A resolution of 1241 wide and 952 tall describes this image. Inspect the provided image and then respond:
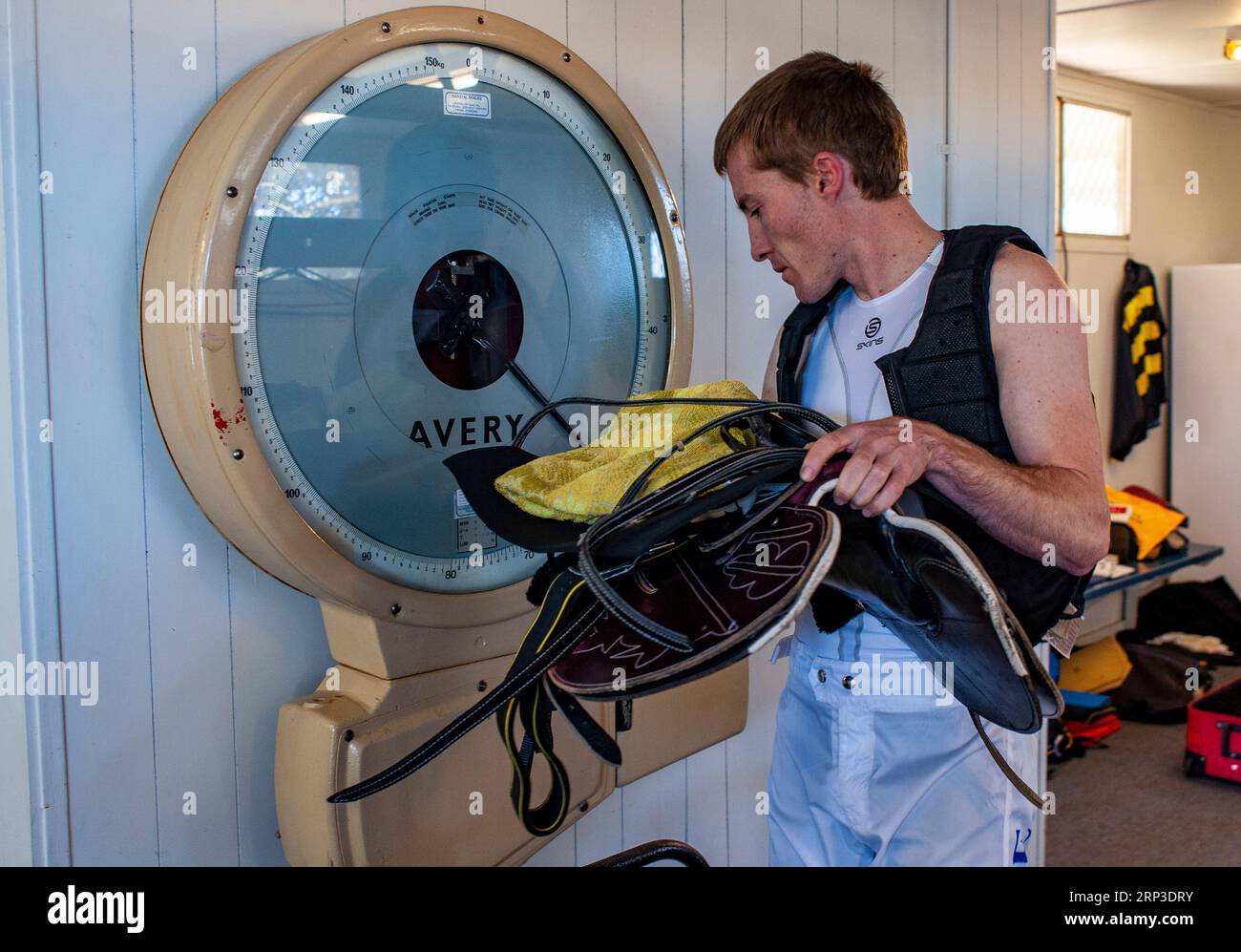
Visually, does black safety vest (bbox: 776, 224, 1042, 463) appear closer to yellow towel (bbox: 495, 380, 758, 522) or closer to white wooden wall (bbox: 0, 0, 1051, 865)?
yellow towel (bbox: 495, 380, 758, 522)

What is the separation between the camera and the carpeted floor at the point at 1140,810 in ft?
9.59

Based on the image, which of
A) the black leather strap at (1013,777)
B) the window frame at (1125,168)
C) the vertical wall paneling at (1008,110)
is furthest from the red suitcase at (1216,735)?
the black leather strap at (1013,777)

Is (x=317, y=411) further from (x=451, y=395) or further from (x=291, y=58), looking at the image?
(x=291, y=58)

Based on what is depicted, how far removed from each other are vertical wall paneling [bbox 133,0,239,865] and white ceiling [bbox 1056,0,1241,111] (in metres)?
3.01

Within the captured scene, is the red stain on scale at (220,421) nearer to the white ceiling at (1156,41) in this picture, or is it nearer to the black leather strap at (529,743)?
the black leather strap at (529,743)

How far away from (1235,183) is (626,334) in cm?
539

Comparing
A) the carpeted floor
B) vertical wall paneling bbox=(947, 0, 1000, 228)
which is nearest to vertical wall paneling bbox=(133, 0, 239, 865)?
vertical wall paneling bbox=(947, 0, 1000, 228)

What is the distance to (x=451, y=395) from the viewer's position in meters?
1.16

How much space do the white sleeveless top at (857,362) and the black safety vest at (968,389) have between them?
0.19 feet

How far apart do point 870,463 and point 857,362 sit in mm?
420

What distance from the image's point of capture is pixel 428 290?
111cm

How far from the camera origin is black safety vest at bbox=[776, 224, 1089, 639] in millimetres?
1118

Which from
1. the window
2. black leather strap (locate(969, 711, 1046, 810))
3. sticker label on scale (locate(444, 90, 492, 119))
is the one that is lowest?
black leather strap (locate(969, 711, 1046, 810))
